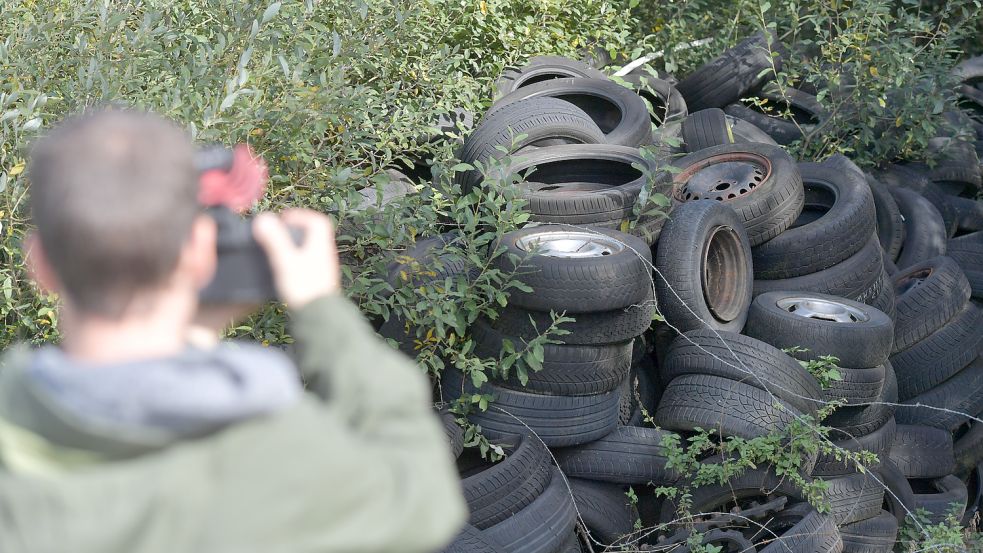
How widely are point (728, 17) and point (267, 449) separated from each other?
→ 8560 millimetres

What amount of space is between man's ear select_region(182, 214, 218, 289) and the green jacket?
0.19 metres

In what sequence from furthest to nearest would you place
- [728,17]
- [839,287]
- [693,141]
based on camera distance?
[728,17] < [693,141] < [839,287]

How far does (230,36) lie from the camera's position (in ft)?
Answer: 14.4

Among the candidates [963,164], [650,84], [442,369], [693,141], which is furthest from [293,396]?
[963,164]

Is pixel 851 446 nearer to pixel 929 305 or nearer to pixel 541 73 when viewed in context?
pixel 929 305

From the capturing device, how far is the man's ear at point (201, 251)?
47.5 inches

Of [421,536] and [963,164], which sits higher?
[421,536]

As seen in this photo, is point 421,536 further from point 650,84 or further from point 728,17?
point 728,17

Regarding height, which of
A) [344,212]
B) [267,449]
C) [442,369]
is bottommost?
[442,369]

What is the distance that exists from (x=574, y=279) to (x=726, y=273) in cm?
153

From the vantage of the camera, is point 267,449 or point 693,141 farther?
point 693,141

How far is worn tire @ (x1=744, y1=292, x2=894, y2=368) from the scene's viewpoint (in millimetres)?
5301

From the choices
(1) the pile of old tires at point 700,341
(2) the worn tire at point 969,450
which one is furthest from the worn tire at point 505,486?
(2) the worn tire at point 969,450

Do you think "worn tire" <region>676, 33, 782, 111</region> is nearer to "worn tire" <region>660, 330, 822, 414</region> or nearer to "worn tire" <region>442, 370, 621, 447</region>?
"worn tire" <region>660, 330, 822, 414</region>
